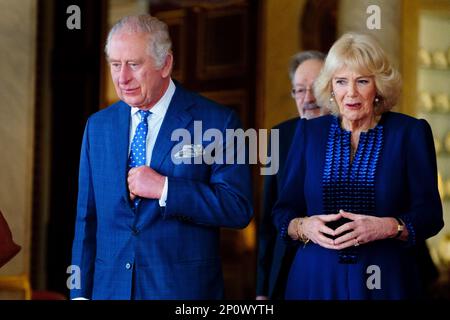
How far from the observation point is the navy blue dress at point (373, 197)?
11.4 ft

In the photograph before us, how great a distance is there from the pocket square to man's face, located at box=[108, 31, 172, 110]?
241 millimetres

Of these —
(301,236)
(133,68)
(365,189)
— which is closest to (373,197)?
(365,189)

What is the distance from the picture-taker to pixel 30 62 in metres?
4.53

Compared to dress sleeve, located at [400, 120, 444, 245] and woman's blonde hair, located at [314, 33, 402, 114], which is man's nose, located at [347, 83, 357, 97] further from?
dress sleeve, located at [400, 120, 444, 245]

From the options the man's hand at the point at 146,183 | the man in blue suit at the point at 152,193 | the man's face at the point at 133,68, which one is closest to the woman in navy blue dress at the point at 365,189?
the man in blue suit at the point at 152,193

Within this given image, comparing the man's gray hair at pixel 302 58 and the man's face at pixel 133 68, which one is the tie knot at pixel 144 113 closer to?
the man's face at pixel 133 68

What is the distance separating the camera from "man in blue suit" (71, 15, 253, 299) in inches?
139

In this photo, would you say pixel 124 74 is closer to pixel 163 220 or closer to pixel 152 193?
pixel 152 193

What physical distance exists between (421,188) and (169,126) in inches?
37.7

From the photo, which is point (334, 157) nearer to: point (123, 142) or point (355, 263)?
point (355, 263)

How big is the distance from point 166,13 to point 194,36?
0.26 meters

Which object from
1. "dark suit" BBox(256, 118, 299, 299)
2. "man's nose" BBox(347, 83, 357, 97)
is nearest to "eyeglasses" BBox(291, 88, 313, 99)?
"dark suit" BBox(256, 118, 299, 299)

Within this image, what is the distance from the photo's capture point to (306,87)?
406 centimetres
